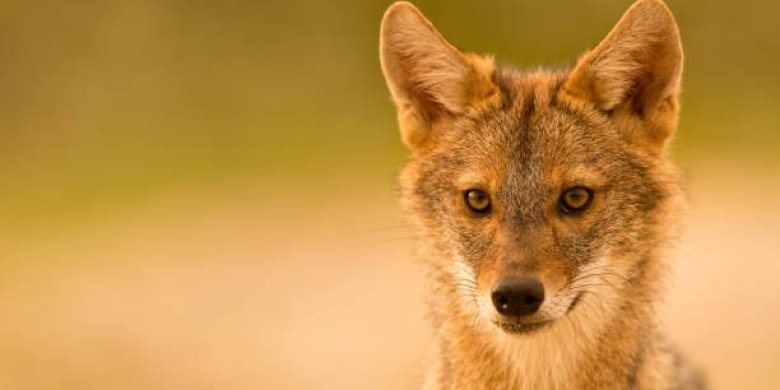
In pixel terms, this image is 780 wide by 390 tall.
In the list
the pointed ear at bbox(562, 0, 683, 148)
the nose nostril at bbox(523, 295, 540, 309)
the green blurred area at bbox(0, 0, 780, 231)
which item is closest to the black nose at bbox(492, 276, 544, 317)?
the nose nostril at bbox(523, 295, 540, 309)

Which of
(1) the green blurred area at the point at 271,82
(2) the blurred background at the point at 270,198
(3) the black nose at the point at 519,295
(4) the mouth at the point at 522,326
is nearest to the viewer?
(3) the black nose at the point at 519,295

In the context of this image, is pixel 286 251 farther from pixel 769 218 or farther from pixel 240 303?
pixel 769 218

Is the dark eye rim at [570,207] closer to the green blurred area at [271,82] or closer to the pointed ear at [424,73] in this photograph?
the pointed ear at [424,73]

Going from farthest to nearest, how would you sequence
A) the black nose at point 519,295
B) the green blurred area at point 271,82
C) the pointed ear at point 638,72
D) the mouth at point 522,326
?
the green blurred area at point 271,82, the pointed ear at point 638,72, the mouth at point 522,326, the black nose at point 519,295

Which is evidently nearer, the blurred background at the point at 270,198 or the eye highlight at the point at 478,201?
the eye highlight at the point at 478,201

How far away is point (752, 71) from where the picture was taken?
18469mm

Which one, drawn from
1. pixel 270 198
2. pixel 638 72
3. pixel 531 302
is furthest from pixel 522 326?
pixel 270 198

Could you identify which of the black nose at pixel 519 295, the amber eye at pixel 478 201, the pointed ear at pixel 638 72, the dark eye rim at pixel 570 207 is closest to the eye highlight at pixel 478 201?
the amber eye at pixel 478 201

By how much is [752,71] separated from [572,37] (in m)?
2.39

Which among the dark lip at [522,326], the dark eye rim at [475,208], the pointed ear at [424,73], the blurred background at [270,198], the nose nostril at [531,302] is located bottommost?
the blurred background at [270,198]

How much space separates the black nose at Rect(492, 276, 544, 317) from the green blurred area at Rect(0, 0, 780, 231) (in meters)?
9.53

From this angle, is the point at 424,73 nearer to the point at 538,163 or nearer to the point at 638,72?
the point at 538,163

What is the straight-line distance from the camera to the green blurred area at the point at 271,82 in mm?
16266

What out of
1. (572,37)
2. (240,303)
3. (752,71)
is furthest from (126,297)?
(752,71)
